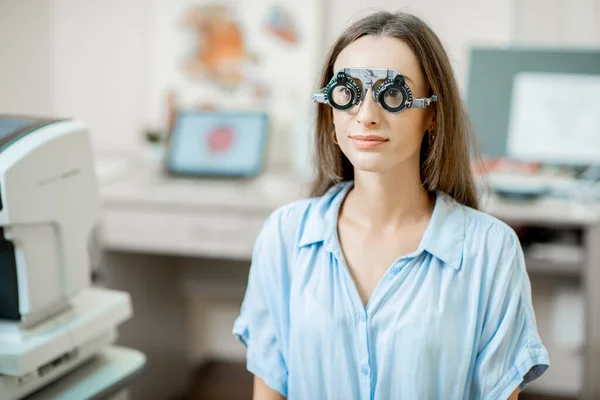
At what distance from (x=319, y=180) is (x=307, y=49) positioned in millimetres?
1614

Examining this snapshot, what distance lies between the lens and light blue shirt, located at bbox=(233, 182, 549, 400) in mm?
1129

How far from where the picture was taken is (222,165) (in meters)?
2.81

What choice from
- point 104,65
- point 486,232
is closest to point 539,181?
point 486,232

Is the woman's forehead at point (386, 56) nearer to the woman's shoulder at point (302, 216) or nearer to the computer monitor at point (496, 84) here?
the woman's shoulder at point (302, 216)

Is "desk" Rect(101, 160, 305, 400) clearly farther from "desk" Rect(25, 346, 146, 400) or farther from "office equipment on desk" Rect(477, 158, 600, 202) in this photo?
"desk" Rect(25, 346, 146, 400)

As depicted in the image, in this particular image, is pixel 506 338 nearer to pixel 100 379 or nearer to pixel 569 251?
pixel 100 379

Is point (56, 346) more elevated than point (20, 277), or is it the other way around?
point (20, 277)

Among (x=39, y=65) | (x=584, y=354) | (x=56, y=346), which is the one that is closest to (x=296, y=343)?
(x=56, y=346)

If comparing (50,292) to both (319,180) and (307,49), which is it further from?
(307,49)

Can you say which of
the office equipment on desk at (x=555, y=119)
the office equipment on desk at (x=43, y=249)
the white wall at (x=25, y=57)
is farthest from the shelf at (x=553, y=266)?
the white wall at (x=25, y=57)

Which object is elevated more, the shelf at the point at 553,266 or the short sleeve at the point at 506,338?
the short sleeve at the point at 506,338

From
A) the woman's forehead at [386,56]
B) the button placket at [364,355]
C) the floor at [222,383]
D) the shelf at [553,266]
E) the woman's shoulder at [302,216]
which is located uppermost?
the woman's forehead at [386,56]

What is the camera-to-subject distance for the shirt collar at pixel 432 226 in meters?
1.17

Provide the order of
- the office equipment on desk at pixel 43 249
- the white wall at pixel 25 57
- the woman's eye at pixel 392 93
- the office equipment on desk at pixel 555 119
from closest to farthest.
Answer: the woman's eye at pixel 392 93 → the office equipment on desk at pixel 43 249 → the office equipment on desk at pixel 555 119 → the white wall at pixel 25 57
